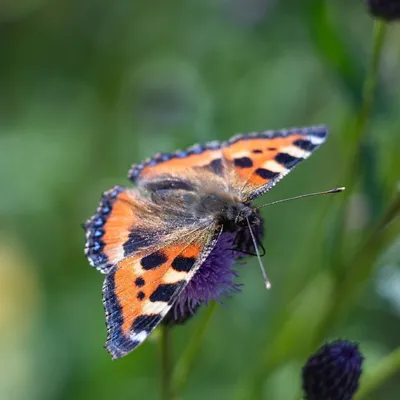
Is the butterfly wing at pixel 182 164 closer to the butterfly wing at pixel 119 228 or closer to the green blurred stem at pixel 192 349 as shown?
the butterfly wing at pixel 119 228

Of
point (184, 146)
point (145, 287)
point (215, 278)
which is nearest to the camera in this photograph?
point (145, 287)

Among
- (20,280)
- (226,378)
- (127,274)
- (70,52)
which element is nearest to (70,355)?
(20,280)

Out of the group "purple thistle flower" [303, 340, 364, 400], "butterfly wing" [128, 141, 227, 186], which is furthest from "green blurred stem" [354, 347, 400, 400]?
"butterfly wing" [128, 141, 227, 186]

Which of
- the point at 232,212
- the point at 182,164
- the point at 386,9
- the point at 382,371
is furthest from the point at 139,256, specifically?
the point at 386,9

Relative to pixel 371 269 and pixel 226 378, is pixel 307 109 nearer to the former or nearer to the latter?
pixel 226 378

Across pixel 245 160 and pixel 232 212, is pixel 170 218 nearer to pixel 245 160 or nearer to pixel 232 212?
pixel 232 212

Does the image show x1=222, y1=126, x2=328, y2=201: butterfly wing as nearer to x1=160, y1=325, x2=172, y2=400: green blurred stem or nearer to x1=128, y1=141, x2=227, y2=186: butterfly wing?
x1=128, y1=141, x2=227, y2=186: butterfly wing

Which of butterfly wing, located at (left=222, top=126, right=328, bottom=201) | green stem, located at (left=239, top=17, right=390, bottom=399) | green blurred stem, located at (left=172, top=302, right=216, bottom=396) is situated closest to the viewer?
green blurred stem, located at (left=172, top=302, right=216, bottom=396)
